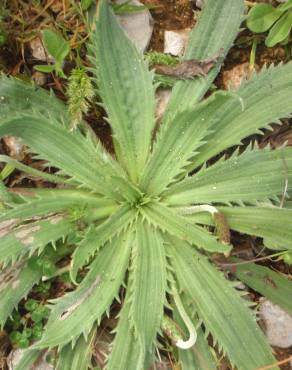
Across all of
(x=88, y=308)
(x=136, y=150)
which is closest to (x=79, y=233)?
(x=88, y=308)

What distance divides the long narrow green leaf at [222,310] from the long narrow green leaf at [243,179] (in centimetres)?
28

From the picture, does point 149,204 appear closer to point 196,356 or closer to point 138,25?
point 196,356

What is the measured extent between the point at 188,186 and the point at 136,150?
1.03 ft

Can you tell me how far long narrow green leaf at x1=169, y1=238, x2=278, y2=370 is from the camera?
7.34ft

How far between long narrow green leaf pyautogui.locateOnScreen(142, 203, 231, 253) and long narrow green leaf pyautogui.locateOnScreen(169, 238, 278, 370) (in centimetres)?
14

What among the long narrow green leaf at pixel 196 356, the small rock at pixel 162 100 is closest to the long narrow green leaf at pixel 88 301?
the long narrow green leaf at pixel 196 356

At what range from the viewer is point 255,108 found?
2.33 m

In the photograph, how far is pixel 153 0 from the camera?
274 centimetres

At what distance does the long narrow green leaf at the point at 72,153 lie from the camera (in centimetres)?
219

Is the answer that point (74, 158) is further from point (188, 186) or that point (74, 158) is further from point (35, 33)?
point (35, 33)

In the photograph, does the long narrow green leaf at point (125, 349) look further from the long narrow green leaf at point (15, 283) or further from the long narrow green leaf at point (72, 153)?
the long narrow green leaf at point (72, 153)

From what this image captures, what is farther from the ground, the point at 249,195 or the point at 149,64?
the point at 149,64

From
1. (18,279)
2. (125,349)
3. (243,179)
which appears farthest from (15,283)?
(243,179)

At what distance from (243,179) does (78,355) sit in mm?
1192
